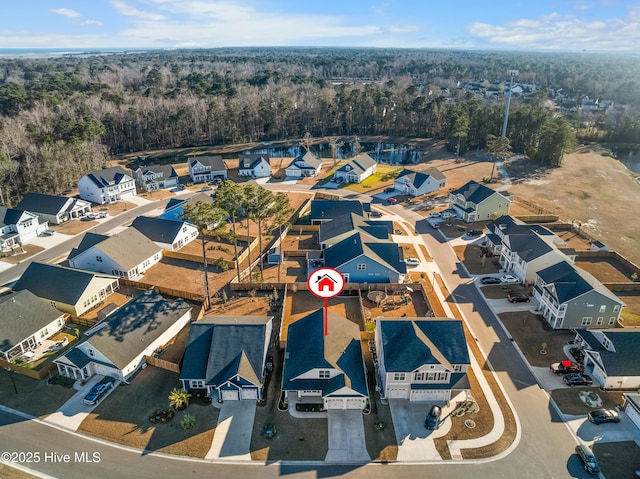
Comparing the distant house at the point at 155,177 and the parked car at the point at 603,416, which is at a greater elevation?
the distant house at the point at 155,177

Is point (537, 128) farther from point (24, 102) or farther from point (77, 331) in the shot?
point (24, 102)

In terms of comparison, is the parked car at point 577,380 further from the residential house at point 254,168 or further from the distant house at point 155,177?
the distant house at point 155,177

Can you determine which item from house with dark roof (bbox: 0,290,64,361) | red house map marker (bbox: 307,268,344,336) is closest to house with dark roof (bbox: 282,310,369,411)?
red house map marker (bbox: 307,268,344,336)

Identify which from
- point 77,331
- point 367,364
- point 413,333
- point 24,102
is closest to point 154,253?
point 77,331

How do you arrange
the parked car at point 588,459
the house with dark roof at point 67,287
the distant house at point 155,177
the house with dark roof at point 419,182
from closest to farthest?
the parked car at point 588,459
the house with dark roof at point 67,287
the house with dark roof at point 419,182
the distant house at point 155,177

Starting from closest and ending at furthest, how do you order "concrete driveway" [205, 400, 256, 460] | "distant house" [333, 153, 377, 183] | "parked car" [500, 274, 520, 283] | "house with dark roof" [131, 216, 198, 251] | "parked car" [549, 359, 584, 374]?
"concrete driveway" [205, 400, 256, 460], "parked car" [549, 359, 584, 374], "parked car" [500, 274, 520, 283], "house with dark roof" [131, 216, 198, 251], "distant house" [333, 153, 377, 183]

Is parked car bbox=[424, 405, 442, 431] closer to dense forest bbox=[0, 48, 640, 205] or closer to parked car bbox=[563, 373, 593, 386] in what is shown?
parked car bbox=[563, 373, 593, 386]

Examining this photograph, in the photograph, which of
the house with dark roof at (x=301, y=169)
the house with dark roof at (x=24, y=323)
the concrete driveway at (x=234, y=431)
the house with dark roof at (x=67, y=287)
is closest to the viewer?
the concrete driveway at (x=234, y=431)

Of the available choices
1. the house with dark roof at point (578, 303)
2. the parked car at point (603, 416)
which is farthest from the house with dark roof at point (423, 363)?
the house with dark roof at point (578, 303)
